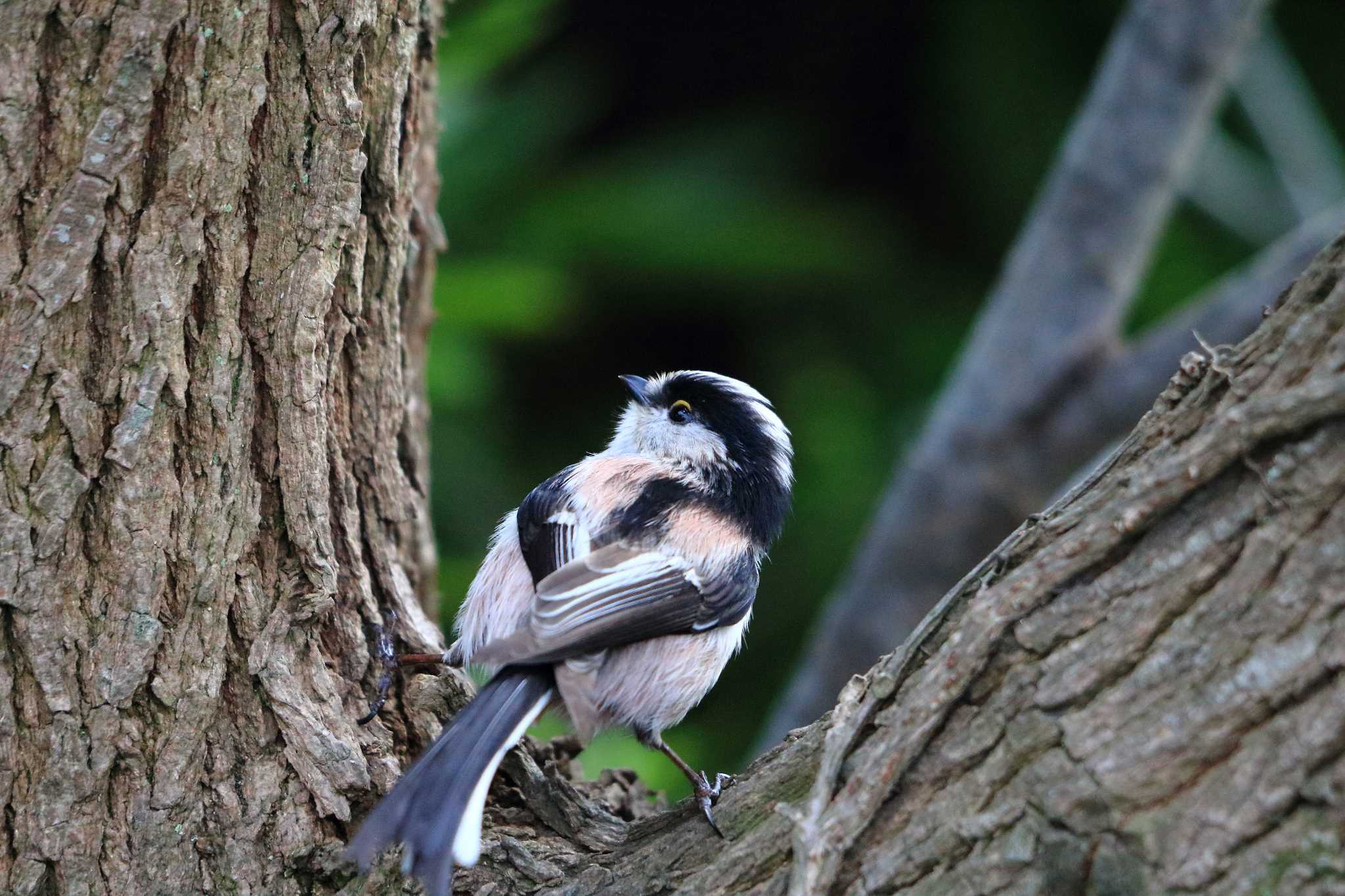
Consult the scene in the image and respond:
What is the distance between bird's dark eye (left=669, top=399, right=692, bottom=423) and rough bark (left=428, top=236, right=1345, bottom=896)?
56.7 inches

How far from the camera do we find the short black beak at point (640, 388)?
3.48m

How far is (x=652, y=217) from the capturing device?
5949 mm

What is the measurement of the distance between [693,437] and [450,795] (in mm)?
1494

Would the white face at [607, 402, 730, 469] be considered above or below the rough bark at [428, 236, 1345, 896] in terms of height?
above

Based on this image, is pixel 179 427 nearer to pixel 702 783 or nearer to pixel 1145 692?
pixel 702 783

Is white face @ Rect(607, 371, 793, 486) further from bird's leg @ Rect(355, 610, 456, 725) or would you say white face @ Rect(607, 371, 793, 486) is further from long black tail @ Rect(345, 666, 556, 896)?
long black tail @ Rect(345, 666, 556, 896)

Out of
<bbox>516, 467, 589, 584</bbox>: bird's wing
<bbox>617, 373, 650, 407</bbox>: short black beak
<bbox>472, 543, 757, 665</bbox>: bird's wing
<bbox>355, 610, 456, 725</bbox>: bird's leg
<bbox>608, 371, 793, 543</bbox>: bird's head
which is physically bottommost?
<bbox>355, 610, 456, 725</bbox>: bird's leg

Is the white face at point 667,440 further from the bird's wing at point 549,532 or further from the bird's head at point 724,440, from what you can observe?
the bird's wing at point 549,532

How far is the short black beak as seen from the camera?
3480 millimetres

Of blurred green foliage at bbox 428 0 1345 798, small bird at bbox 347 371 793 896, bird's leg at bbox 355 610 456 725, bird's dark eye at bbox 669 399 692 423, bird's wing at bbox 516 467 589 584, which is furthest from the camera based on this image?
blurred green foliage at bbox 428 0 1345 798

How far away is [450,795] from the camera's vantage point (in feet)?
6.66

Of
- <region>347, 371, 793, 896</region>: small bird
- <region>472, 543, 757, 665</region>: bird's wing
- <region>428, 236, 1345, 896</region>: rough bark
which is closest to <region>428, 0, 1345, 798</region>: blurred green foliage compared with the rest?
<region>347, 371, 793, 896</region>: small bird

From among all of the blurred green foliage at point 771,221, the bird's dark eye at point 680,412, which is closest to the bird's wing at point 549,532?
the bird's dark eye at point 680,412

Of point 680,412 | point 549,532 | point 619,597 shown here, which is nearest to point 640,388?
point 680,412
